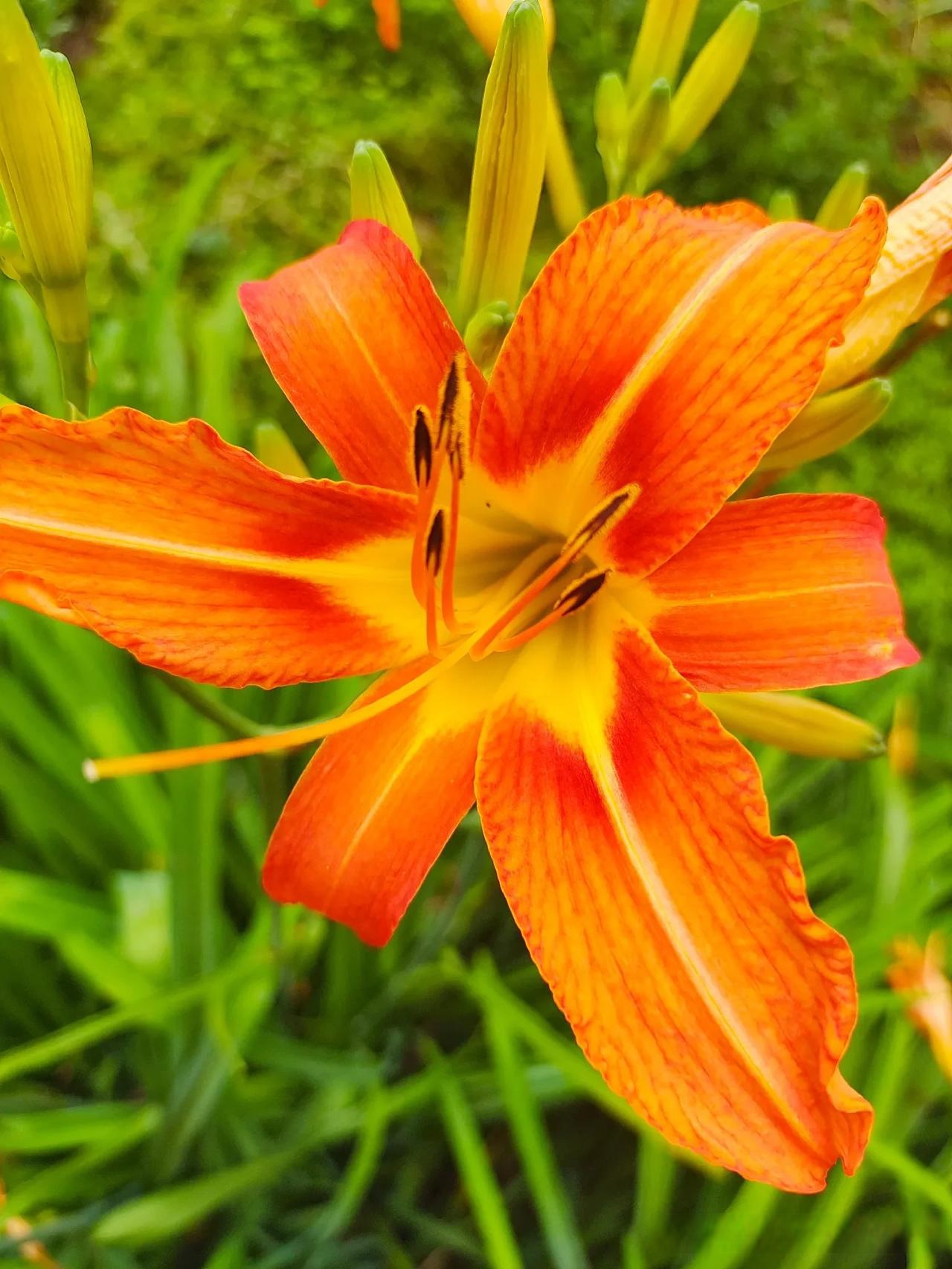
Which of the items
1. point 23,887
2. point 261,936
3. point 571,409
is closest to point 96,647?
point 23,887

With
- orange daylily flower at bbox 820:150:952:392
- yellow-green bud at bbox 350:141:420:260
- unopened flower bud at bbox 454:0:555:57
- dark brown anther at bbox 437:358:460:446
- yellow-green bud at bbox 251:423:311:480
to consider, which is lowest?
yellow-green bud at bbox 251:423:311:480

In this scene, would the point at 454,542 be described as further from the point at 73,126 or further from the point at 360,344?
the point at 73,126

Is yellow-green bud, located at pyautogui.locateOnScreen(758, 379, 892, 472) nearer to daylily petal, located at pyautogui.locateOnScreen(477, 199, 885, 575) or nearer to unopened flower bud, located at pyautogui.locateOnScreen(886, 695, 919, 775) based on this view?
daylily petal, located at pyautogui.locateOnScreen(477, 199, 885, 575)

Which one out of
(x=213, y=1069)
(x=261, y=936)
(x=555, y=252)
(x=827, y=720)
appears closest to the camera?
(x=555, y=252)

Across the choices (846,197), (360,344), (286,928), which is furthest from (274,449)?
(286,928)

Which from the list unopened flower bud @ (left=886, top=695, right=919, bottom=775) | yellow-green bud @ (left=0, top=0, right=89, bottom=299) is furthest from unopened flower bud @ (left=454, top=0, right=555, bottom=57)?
unopened flower bud @ (left=886, top=695, right=919, bottom=775)

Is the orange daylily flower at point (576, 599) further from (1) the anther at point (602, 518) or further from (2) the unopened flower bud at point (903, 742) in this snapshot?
(2) the unopened flower bud at point (903, 742)

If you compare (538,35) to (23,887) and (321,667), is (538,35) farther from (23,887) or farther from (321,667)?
(23,887)
